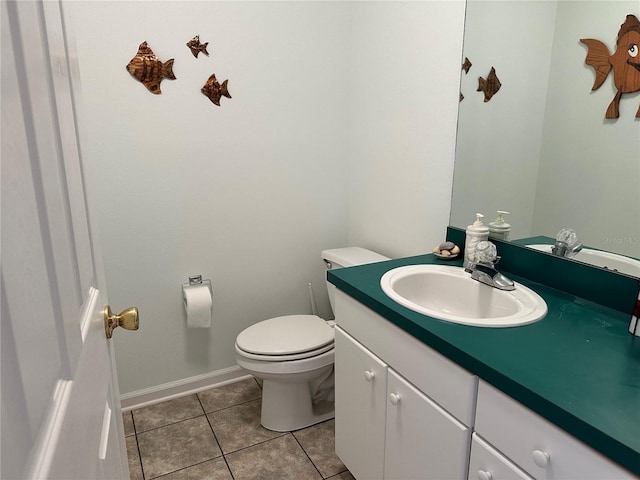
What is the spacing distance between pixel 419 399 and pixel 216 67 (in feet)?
5.52

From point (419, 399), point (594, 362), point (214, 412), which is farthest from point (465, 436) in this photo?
point (214, 412)

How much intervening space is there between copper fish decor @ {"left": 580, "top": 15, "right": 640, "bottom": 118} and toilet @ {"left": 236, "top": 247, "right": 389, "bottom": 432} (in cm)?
120

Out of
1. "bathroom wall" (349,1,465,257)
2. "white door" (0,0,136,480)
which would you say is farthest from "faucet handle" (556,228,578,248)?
"white door" (0,0,136,480)

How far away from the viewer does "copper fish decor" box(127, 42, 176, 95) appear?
6.10 ft

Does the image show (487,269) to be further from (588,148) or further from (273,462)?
(273,462)

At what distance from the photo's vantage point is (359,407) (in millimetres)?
1504

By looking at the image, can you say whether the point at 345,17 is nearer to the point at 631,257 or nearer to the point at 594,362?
the point at 631,257

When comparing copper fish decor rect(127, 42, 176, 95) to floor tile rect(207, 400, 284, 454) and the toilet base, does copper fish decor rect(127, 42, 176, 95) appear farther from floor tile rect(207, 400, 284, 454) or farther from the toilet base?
floor tile rect(207, 400, 284, 454)

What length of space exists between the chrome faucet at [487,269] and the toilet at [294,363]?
703 millimetres

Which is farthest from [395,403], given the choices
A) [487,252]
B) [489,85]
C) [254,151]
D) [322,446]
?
[254,151]

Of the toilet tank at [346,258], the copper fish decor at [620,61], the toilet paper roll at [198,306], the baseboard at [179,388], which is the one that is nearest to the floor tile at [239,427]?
the baseboard at [179,388]

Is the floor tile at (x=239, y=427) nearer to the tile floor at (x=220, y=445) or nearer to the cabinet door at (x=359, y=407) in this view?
the tile floor at (x=220, y=445)

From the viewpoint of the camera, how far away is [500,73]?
5.08ft

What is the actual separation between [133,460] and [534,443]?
1.67 metres
